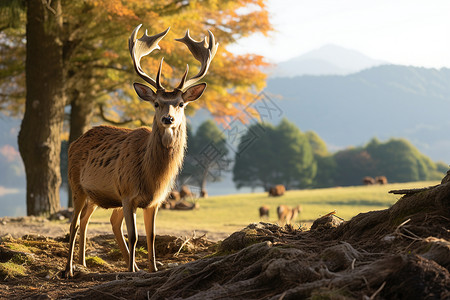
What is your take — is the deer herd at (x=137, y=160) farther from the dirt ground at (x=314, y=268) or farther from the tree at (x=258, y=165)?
the tree at (x=258, y=165)

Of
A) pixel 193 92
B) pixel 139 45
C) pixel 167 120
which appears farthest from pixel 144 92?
pixel 139 45

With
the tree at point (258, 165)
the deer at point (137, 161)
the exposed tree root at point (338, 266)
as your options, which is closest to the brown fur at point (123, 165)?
the deer at point (137, 161)

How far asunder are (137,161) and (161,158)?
39 centimetres

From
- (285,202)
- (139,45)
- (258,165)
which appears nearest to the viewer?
(139,45)

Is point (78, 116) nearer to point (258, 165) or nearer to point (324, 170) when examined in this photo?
point (258, 165)

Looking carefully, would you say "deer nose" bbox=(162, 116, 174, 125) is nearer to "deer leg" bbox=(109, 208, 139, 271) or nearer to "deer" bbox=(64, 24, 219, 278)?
"deer" bbox=(64, 24, 219, 278)

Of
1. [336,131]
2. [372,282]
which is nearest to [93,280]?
[372,282]

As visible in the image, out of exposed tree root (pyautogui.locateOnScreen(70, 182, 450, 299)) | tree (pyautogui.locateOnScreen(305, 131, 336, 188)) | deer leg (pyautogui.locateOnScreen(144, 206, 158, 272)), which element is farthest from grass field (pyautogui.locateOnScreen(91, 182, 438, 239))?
tree (pyautogui.locateOnScreen(305, 131, 336, 188))

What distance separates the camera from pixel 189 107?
65.6 ft

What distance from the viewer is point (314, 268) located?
13.8 ft

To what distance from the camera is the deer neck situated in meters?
6.27

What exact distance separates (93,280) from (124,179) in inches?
51.3

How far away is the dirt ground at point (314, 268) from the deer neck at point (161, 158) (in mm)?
1086

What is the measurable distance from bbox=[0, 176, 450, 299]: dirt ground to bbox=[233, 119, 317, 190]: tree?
171 ft
